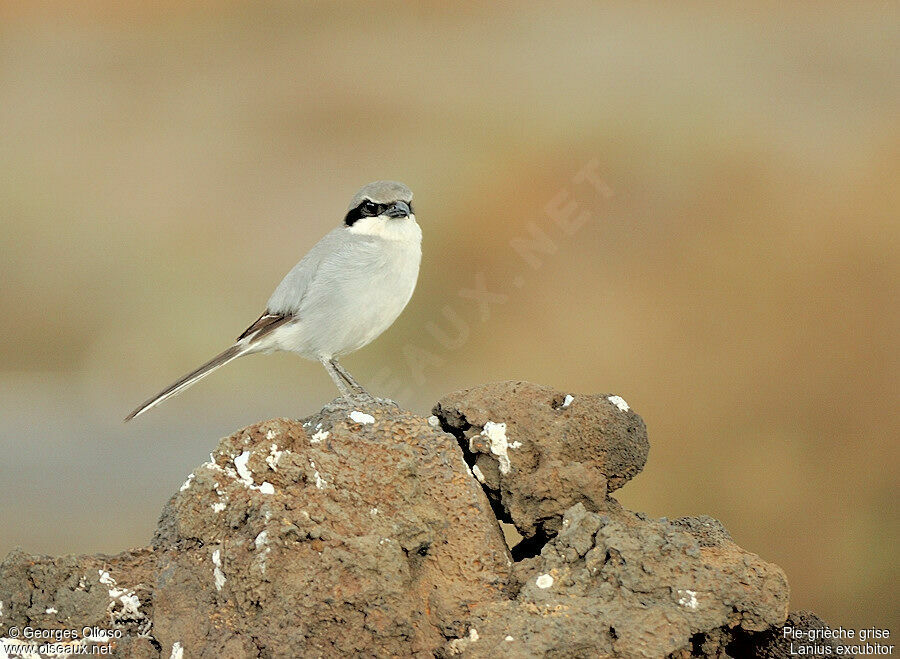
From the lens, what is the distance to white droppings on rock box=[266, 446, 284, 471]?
310 cm

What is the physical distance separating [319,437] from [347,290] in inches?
64.2

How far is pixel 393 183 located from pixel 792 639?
9.16ft

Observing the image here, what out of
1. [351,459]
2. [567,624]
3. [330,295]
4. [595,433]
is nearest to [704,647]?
[567,624]

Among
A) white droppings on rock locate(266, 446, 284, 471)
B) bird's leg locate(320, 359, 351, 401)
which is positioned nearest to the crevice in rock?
white droppings on rock locate(266, 446, 284, 471)

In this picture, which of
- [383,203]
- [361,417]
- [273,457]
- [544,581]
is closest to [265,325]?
[383,203]

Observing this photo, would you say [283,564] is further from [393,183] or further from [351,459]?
[393,183]

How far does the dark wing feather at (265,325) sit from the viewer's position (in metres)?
5.01

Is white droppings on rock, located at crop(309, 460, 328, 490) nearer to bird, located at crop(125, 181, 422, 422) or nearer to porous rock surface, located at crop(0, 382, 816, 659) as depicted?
porous rock surface, located at crop(0, 382, 816, 659)

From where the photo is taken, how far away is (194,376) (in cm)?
487

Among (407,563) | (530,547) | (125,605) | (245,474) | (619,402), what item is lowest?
(125,605)

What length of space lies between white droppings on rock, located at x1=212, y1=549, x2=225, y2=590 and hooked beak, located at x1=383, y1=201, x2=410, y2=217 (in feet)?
7.37

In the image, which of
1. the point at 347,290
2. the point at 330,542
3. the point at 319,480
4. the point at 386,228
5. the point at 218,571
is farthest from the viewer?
the point at 386,228

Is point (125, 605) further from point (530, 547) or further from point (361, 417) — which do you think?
point (530, 547)

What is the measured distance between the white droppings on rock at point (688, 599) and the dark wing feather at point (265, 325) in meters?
2.69
